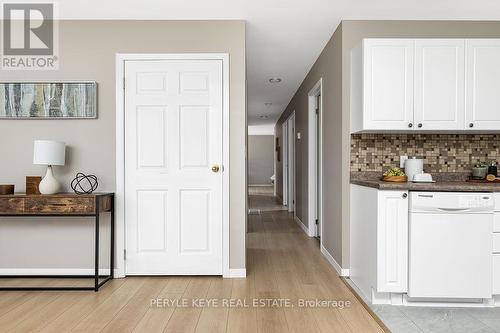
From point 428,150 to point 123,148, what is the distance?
2.83 m

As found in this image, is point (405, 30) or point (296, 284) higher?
point (405, 30)

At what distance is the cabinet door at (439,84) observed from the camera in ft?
9.73

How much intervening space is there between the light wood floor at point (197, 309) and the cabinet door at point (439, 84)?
5.29ft

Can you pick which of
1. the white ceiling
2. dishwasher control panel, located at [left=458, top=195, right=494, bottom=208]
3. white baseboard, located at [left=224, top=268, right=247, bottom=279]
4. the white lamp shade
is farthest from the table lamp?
dishwasher control panel, located at [left=458, top=195, right=494, bottom=208]

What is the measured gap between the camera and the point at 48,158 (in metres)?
3.06

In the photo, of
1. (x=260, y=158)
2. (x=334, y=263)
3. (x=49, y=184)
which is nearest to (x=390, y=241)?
(x=334, y=263)

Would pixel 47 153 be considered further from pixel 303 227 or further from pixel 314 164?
pixel 303 227

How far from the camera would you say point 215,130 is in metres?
3.36

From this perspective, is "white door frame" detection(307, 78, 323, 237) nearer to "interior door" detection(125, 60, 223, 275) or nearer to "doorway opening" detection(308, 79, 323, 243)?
"doorway opening" detection(308, 79, 323, 243)

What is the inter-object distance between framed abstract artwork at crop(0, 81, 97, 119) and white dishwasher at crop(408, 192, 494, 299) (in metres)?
2.87

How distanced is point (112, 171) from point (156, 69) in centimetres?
103

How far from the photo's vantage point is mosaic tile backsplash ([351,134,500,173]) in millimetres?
3377

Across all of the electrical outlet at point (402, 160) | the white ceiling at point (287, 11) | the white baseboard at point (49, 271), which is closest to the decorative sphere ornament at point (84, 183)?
the white baseboard at point (49, 271)

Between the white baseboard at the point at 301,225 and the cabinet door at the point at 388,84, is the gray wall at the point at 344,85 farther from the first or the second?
the white baseboard at the point at 301,225
